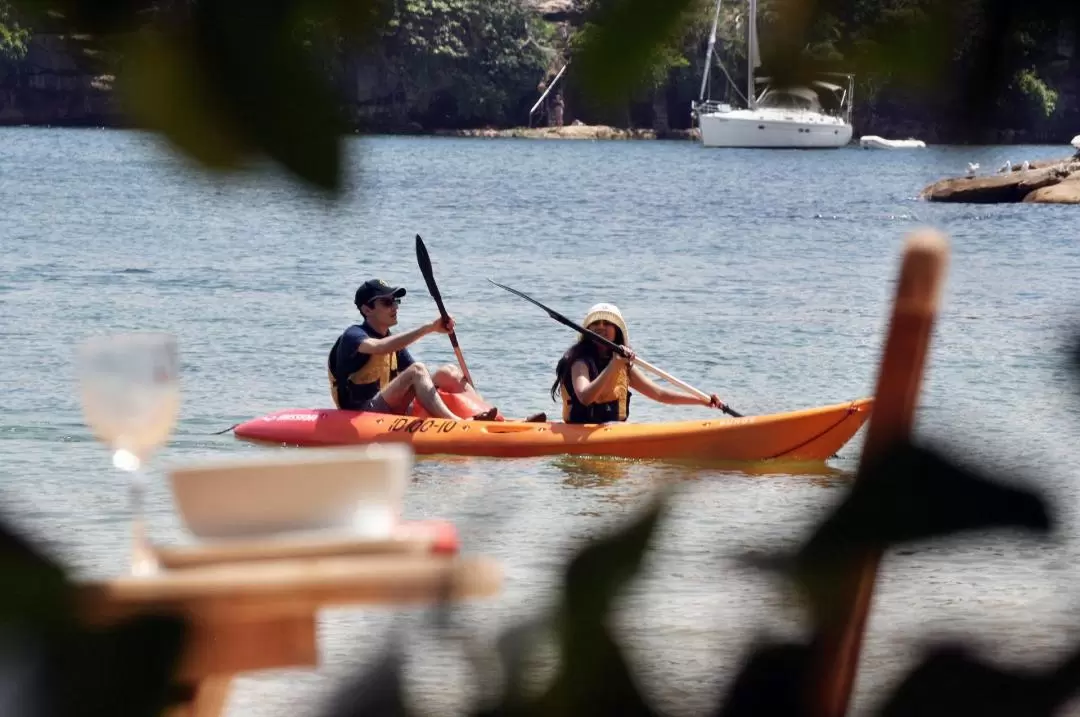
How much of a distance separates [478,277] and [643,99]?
22.1 meters

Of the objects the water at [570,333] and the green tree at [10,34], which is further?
the water at [570,333]

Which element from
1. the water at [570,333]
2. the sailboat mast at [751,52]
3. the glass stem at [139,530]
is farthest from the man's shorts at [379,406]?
the sailboat mast at [751,52]

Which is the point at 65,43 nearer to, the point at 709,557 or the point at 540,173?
the point at 709,557

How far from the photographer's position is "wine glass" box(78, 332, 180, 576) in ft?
4.42

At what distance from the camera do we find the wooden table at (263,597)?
74cm

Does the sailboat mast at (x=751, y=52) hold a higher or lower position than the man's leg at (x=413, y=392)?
A: higher

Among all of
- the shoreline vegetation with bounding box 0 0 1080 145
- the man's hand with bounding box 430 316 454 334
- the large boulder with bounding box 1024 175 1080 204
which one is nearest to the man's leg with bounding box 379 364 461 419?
the man's hand with bounding box 430 316 454 334

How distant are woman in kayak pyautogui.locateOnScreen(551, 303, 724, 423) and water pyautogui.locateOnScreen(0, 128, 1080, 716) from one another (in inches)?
28.8

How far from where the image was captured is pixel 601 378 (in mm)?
10641

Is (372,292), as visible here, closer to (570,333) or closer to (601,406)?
(601,406)

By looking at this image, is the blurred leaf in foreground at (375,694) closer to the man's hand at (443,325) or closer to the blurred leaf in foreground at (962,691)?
the blurred leaf in foreground at (962,691)

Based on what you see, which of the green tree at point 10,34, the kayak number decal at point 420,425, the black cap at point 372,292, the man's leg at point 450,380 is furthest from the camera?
the man's leg at point 450,380

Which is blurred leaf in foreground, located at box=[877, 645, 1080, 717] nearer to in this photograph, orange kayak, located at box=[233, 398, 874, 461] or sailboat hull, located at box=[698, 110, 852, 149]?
sailboat hull, located at box=[698, 110, 852, 149]

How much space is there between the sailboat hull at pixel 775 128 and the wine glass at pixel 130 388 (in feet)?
1.55
